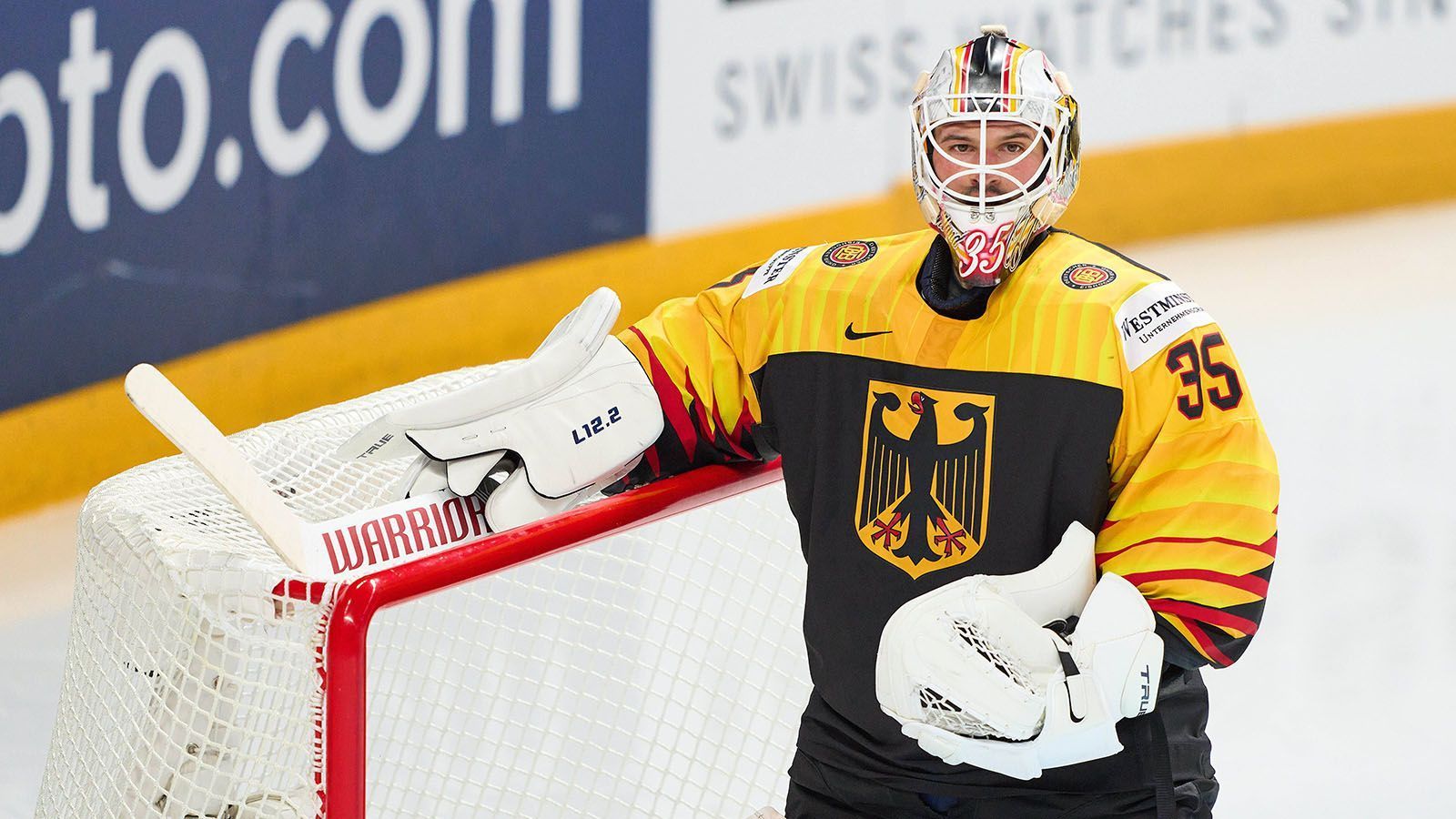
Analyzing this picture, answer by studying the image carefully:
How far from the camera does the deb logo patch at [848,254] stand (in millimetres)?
1704

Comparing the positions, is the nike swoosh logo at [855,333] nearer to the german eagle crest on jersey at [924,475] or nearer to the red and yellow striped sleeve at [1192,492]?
the german eagle crest on jersey at [924,475]

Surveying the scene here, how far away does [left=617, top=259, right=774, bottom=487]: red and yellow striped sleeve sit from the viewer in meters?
1.72

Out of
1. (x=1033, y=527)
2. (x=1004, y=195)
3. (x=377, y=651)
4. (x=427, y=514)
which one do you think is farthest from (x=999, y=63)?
(x=377, y=651)

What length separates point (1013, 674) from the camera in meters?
1.38

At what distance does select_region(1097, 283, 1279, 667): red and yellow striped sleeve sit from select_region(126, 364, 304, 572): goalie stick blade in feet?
2.36

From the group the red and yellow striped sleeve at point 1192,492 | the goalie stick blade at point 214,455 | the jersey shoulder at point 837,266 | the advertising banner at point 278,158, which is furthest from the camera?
the advertising banner at point 278,158

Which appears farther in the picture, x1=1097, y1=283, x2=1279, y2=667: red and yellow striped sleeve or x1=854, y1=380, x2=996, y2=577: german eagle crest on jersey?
x1=854, y1=380, x2=996, y2=577: german eagle crest on jersey

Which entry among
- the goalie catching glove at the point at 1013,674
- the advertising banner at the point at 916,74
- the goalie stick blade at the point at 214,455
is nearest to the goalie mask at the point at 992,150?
the goalie catching glove at the point at 1013,674

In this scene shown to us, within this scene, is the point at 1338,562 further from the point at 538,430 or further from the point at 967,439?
the point at 538,430

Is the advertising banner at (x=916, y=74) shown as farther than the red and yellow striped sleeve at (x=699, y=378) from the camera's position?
Yes

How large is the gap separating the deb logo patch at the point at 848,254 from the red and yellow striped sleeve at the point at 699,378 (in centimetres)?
8

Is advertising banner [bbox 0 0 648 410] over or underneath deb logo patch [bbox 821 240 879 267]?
underneath

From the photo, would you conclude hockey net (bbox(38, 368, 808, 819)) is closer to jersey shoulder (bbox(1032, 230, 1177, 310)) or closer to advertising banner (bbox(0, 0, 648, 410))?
jersey shoulder (bbox(1032, 230, 1177, 310))


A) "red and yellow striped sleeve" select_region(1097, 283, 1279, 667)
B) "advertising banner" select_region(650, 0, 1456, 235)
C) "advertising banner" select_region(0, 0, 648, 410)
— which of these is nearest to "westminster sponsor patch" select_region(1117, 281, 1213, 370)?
"red and yellow striped sleeve" select_region(1097, 283, 1279, 667)
